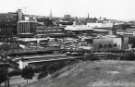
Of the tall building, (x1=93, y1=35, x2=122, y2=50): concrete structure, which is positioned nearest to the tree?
(x1=93, y1=35, x2=122, y2=50): concrete structure

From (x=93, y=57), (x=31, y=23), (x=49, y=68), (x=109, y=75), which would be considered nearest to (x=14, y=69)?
Result: (x=49, y=68)

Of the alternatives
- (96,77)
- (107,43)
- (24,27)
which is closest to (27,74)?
(96,77)

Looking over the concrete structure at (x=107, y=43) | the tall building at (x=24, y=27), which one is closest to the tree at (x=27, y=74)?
the concrete structure at (x=107, y=43)

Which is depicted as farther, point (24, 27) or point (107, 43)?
point (24, 27)

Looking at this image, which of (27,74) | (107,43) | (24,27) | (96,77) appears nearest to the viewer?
(96,77)

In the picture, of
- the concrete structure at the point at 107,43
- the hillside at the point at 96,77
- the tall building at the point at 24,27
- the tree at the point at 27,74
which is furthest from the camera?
the tall building at the point at 24,27

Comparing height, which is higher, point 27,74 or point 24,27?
point 24,27

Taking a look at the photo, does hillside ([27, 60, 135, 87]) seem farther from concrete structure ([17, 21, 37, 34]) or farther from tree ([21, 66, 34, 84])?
concrete structure ([17, 21, 37, 34])

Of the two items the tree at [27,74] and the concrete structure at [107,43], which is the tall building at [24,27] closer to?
the concrete structure at [107,43]

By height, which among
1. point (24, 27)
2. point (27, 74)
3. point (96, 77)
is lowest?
point (27, 74)

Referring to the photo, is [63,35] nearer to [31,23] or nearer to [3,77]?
[31,23]

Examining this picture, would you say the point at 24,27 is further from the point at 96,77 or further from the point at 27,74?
the point at 96,77
